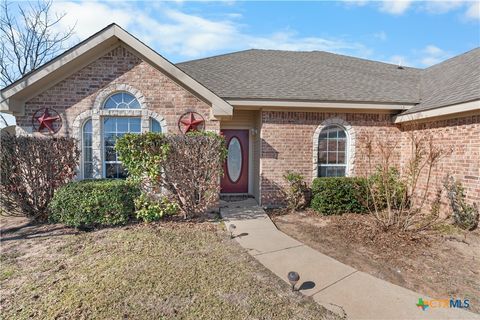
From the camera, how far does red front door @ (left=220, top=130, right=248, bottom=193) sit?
9289 mm

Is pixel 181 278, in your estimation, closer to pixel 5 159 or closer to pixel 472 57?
pixel 5 159

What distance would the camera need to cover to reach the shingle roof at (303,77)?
324 inches

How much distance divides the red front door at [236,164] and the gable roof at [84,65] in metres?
2.21

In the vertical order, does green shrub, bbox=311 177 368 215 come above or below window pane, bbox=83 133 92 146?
below

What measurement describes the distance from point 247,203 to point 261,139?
7.14ft

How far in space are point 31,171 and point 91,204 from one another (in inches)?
79.8

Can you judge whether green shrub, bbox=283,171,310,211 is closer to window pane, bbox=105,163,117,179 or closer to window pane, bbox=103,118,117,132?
window pane, bbox=105,163,117,179

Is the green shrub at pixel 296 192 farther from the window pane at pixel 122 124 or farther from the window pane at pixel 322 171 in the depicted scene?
the window pane at pixel 122 124

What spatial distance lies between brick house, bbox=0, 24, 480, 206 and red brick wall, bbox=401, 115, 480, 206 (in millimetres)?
26

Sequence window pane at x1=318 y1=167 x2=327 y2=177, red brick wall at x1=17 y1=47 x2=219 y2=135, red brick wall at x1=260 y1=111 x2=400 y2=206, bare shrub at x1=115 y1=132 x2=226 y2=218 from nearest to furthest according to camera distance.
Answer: bare shrub at x1=115 y1=132 x2=226 y2=218 → red brick wall at x1=17 y1=47 x2=219 y2=135 → red brick wall at x1=260 y1=111 x2=400 y2=206 → window pane at x1=318 y1=167 x2=327 y2=177

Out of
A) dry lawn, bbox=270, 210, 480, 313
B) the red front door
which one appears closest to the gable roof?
the red front door

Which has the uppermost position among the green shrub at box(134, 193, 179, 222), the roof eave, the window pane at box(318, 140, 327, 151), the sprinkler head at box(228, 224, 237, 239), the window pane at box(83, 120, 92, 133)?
the roof eave

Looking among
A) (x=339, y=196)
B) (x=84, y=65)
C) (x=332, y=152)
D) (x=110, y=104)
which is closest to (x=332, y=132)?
(x=332, y=152)

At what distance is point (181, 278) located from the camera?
149 inches
